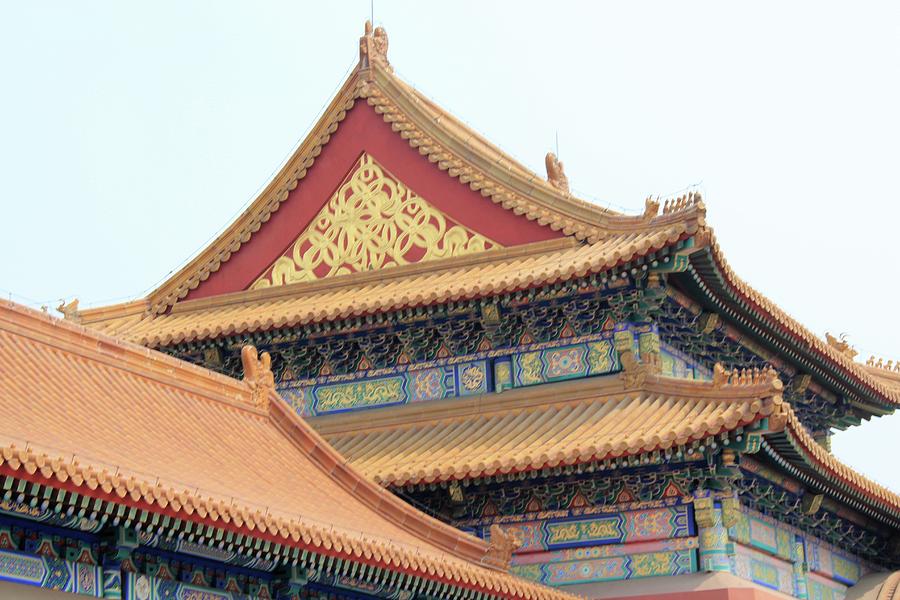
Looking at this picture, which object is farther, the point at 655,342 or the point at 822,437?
the point at 822,437

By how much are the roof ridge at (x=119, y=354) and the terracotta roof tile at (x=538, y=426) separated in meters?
3.25

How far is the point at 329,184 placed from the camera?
1006 inches

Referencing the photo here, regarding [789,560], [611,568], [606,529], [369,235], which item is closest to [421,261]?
[369,235]

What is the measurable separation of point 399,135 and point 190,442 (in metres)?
9.76

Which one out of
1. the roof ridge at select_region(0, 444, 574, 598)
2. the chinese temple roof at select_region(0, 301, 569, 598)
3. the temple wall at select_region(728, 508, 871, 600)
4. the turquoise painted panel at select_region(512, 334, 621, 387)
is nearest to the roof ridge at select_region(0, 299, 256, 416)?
the chinese temple roof at select_region(0, 301, 569, 598)

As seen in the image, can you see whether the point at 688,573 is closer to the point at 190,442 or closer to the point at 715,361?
the point at 715,361

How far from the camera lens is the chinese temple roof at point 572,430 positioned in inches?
766

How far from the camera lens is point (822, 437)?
28.4m

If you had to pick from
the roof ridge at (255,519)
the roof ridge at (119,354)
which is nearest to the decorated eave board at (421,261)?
the roof ridge at (119,354)

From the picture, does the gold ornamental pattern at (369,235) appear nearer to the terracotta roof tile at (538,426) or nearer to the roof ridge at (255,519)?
the terracotta roof tile at (538,426)

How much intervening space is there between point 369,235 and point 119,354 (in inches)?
318

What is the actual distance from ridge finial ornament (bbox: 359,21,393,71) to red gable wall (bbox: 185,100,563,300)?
2.52ft

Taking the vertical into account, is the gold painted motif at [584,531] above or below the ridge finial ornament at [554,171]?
below

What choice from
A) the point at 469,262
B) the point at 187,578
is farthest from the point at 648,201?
the point at 187,578
